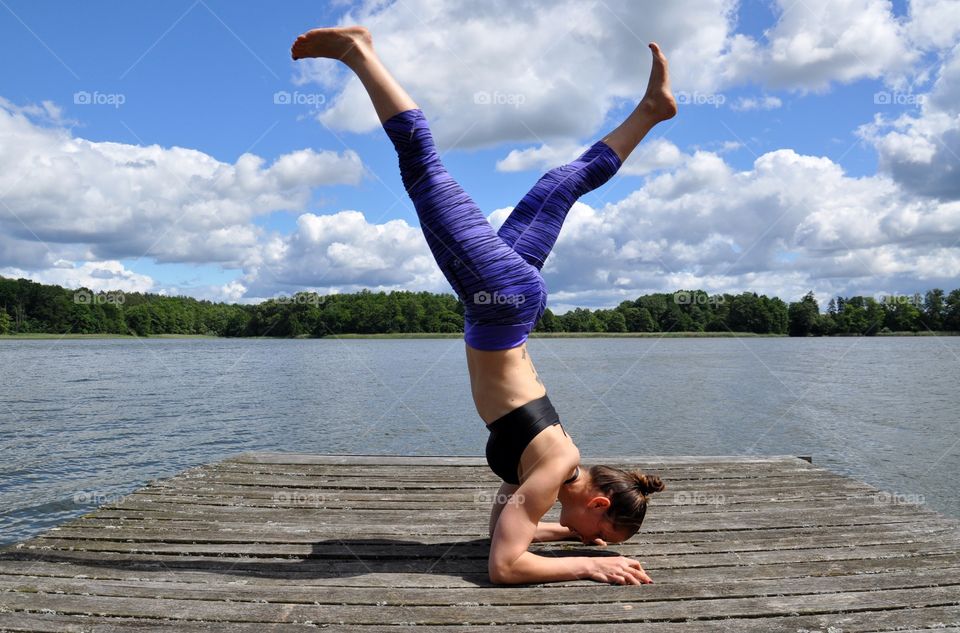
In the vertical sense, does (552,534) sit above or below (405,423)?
above

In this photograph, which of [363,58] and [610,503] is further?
[610,503]

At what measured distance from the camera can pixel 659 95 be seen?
164 inches

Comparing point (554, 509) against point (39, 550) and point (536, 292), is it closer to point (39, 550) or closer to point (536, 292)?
point (536, 292)

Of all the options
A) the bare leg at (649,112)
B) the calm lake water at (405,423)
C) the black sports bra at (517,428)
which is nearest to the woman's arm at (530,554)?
the black sports bra at (517,428)

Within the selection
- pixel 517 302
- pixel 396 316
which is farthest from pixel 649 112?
pixel 396 316

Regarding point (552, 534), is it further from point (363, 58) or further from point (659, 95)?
point (363, 58)

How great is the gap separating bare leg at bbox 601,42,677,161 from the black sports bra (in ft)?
5.31

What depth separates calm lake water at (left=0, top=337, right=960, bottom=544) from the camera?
488 inches

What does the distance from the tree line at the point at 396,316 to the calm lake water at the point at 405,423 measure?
156 feet

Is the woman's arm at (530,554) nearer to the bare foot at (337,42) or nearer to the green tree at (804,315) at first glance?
the bare foot at (337,42)

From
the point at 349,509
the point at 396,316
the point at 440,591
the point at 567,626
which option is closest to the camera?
the point at 567,626

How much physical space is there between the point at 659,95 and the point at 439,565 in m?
3.19

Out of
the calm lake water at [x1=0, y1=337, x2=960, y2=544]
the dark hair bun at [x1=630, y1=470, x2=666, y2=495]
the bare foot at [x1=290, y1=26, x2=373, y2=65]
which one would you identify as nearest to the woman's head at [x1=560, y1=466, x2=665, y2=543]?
the dark hair bun at [x1=630, y1=470, x2=666, y2=495]

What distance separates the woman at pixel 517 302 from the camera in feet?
11.4
